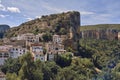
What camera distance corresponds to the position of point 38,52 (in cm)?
5319

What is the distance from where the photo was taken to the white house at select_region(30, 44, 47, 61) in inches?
2051

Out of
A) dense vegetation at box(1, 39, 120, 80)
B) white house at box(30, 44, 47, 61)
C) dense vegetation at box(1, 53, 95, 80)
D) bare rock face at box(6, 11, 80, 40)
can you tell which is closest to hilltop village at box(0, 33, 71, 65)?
white house at box(30, 44, 47, 61)

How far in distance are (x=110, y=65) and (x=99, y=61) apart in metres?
2.48

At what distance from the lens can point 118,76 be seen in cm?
5259

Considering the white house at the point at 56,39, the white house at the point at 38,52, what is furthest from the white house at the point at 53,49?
the white house at the point at 56,39

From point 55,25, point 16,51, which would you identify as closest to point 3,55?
point 16,51

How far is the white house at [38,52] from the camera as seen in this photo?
52094mm

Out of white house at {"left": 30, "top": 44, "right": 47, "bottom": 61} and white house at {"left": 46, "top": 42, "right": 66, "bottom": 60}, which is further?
white house at {"left": 46, "top": 42, "right": 66, "bottom": 60}

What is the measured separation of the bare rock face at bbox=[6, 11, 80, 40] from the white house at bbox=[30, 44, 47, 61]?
13.4 meters

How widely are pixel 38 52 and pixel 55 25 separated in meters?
20.1

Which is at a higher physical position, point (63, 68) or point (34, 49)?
point (34, 49)

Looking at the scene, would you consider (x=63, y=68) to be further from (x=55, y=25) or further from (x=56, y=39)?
(x=55, y=25)

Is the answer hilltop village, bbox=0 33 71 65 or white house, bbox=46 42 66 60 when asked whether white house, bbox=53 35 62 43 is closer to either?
hilltop village, bbox=0 33 71 65

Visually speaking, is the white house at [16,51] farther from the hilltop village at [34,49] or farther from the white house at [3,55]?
the white house at [3,55]
